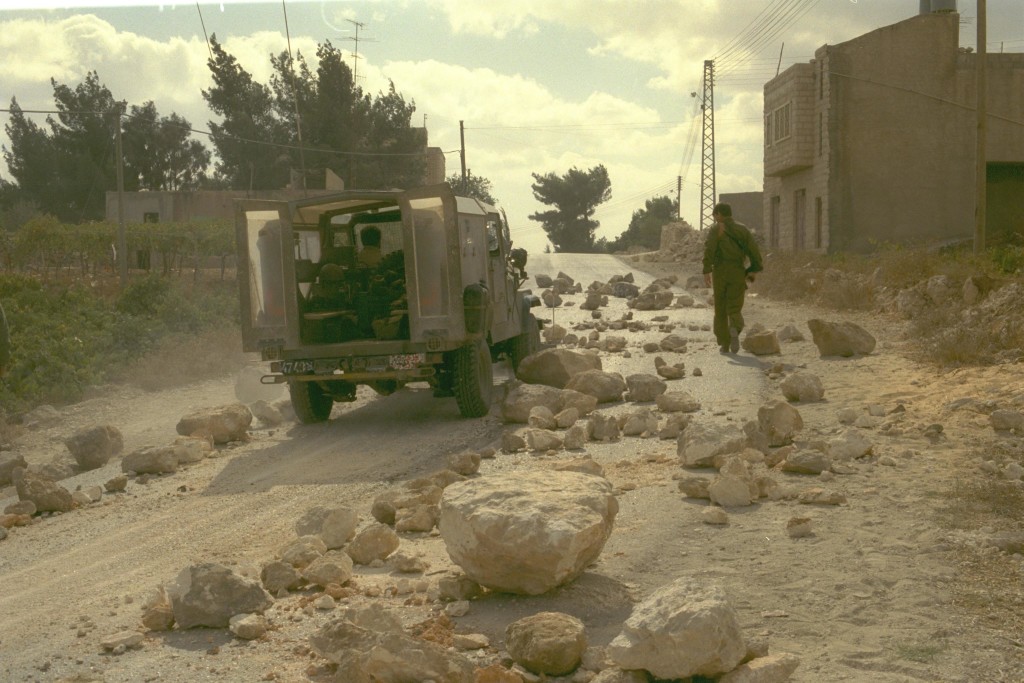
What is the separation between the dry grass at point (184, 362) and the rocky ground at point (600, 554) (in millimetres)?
5104

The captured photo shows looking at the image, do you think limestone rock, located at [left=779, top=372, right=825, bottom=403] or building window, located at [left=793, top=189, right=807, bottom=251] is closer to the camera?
limestone rock, located at [left=779, top=372, right=825, bottom=403]

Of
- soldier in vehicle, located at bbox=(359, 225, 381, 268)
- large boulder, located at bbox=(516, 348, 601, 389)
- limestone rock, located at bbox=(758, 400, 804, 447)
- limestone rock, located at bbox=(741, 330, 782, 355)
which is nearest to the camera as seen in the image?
limestone rock, located at bbox=(758, 400, 804, 447)

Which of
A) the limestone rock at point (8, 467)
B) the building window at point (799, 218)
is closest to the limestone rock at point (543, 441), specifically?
the limestone rock at point (8, 467)

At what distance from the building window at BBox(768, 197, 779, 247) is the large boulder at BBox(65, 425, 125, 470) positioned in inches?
1356

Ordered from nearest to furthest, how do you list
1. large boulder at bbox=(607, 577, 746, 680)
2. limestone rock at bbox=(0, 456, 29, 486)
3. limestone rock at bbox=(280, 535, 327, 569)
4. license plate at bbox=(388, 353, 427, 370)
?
large boulder at bbox=(607, 577, 746, 680), limestone rock at bbox=(280, 535, 327, 569), limestone rock at bbox=(0, 456, 29, 486), license plate at bbox=(388, 353, 427, 370)

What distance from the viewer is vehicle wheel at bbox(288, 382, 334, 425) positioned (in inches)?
430

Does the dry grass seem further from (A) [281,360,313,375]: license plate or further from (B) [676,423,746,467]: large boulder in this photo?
(B) [676,423,746,467]: large boulder

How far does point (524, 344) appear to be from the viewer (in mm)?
13445

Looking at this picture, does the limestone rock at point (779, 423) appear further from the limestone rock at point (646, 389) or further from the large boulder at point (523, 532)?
the large boulder at point (523, 532)

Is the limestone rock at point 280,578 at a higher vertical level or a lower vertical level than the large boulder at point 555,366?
lower

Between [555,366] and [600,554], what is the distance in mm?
6441

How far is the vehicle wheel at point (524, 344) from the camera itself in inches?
525

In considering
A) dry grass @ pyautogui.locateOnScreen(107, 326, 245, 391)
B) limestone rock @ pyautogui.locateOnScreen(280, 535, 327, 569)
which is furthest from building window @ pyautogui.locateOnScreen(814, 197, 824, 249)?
limestone rock @ pyautogui.locateOnScreen(280, 535, 327, 569)

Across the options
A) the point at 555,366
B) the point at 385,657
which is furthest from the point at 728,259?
the point at 385,657
